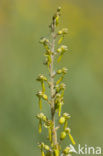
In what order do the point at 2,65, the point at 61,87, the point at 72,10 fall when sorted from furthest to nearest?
the point at 72,10
the point at 2,65
the point at 61,87

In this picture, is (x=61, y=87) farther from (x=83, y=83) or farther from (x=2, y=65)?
(x=2, y=65)

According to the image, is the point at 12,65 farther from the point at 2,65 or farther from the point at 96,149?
the point at 96,149

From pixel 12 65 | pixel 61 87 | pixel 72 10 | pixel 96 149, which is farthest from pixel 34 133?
→ pixel 72 10

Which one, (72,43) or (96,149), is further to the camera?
(72,43)

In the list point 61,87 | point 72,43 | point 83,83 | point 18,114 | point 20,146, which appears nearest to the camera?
point 61,87

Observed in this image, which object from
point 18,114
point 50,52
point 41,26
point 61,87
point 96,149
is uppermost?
point 41,26

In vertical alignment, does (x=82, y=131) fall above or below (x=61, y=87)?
below

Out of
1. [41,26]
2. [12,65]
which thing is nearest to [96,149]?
[12,65]
